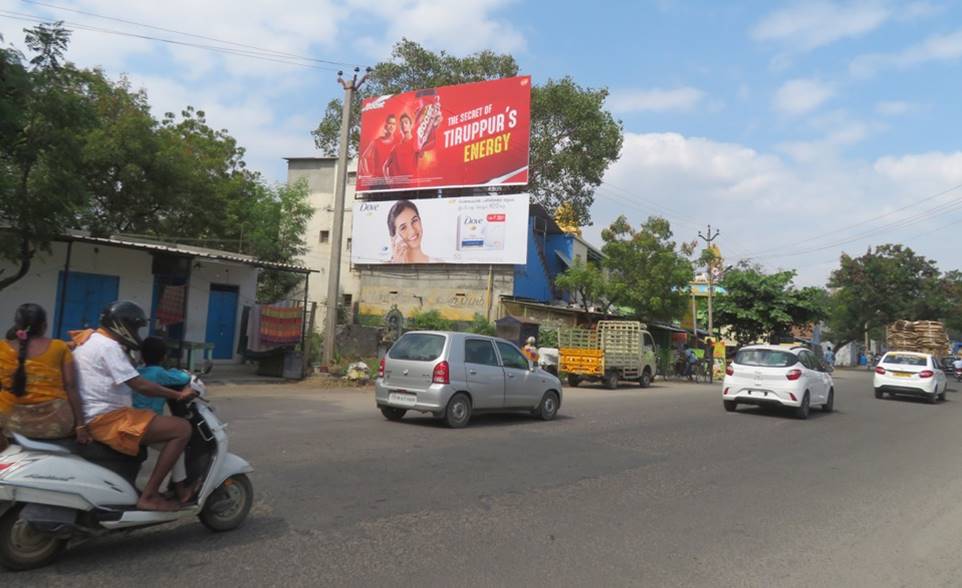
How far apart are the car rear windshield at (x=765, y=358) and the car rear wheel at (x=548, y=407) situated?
516 centimetres

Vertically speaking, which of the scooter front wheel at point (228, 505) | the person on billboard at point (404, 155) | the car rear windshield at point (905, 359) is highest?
the person on billboard at point (404, 155)

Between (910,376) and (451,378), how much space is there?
17.5 meters

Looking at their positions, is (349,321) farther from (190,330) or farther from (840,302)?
(840,302)

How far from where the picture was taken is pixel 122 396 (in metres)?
4.51

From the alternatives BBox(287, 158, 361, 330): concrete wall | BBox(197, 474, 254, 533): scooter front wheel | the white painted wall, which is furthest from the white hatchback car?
BBox(287, 158, 361, 330): concrete wall

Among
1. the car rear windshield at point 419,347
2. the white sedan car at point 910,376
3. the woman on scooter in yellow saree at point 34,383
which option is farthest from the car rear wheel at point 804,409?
the woman on scooter in yellow saree at point 34,383

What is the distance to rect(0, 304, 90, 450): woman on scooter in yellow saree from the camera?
4230mm

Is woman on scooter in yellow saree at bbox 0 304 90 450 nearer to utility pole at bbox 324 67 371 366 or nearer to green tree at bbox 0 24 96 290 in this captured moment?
green tree at bbox 0 24 96 290

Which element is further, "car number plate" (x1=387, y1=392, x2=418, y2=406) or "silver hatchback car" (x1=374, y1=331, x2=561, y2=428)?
"car number plate" (x1=387, y1=392, x2=418, y2=406)

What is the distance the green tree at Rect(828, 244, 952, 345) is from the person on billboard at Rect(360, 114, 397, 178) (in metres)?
43.2

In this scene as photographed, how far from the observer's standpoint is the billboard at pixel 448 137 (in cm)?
2908

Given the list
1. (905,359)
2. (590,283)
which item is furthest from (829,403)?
(590,283)

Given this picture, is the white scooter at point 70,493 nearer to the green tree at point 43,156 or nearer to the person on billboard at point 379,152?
the green tree at point 43,156

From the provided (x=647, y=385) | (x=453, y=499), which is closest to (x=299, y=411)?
(x=453, y=499)
